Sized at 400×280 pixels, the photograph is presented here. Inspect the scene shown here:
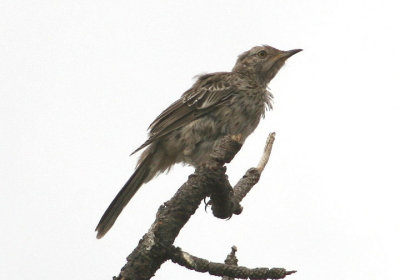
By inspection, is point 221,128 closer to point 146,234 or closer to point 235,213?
point 235,213

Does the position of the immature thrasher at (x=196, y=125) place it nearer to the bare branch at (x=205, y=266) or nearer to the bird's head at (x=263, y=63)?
the bird's head at (x=263, y=63)

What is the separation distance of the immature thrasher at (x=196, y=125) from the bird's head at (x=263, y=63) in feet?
1.28

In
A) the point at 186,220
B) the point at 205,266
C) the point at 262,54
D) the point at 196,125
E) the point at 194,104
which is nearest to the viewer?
the point at 205,266

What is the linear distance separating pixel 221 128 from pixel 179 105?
0.74m

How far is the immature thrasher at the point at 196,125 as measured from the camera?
7098 millimetres

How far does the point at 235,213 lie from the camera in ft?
17.0

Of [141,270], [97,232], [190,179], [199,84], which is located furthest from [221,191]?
[199,84]

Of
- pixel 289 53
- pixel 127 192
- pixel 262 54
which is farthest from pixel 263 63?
pixel 127 192

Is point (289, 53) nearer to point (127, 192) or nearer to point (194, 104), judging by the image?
point (194, 104)

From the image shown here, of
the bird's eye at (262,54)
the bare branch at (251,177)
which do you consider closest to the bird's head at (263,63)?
the bird's eye at (262,54)

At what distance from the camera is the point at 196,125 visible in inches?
286

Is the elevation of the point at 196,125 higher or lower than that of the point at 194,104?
lower

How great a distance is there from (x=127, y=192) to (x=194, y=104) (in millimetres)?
1274

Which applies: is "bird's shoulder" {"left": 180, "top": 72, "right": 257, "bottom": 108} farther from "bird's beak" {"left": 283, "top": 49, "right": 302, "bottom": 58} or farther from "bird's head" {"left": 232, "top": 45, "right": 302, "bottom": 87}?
"bird's beak" {"left": 283, "top": 49, "right": 302, "bottom": 58}
